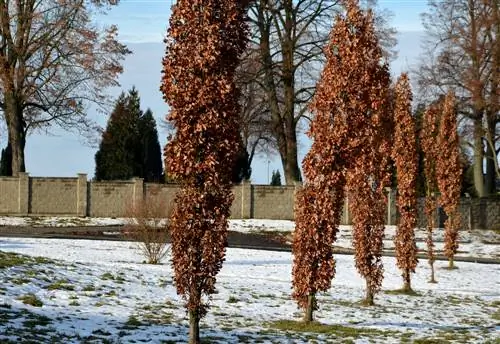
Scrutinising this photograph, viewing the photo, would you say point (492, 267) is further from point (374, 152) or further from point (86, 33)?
point (86, 33)

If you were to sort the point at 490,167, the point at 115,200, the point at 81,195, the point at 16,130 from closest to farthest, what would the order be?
1. the point at 16,130
2. the point at 81,195
3. the point at 115,200
4. the point at 490,167

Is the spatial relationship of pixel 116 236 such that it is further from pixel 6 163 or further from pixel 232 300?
pixel 6 163

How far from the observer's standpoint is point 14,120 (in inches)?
1508

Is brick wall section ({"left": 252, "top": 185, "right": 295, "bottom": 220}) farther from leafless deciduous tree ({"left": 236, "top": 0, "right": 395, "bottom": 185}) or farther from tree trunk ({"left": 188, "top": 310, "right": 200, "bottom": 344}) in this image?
tree trunk ({"left": 188, "top": 310, "right": 200, "bottom": 344})

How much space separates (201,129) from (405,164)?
9.75 meters

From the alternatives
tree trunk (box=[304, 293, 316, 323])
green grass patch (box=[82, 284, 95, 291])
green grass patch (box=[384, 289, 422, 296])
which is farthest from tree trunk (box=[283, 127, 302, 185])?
tree trunk (box=[304, 293, 316, 323])

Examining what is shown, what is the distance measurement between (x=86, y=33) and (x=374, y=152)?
84.3 feet

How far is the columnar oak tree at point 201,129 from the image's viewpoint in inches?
389

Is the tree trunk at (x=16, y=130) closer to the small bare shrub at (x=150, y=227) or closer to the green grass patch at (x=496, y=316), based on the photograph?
the small bare shrub at (x=150, y=227)

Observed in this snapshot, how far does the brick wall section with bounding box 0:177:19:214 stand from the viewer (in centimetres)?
3806

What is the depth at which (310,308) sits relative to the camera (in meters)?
12.9

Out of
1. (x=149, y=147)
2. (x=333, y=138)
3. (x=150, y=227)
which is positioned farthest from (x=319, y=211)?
(x=149, y=147)

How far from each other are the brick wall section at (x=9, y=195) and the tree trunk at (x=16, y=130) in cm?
87

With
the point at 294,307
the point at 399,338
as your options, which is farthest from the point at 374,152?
the point at 399,338
